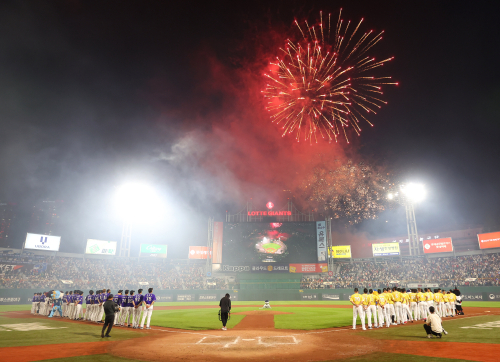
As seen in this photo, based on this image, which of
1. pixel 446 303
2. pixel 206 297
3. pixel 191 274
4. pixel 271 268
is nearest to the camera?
pixel 446 303

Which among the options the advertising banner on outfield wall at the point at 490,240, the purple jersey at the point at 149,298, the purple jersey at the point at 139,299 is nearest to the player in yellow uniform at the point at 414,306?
the purple jersey at the point at 149,298

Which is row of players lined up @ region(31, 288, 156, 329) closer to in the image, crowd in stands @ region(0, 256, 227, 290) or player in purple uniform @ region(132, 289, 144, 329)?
player in purple uniform @ region(132, 289, 144, 329)

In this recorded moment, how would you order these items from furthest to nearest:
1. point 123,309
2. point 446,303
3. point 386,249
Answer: point 386,249, point 446,303, point 123,309

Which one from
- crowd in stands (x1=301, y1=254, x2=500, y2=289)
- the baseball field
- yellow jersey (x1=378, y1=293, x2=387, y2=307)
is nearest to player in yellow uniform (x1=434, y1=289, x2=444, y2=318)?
the baseball field

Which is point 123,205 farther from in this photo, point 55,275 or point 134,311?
point 134,311

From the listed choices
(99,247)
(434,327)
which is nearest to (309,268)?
(99,247)

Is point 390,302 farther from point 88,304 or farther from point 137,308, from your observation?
point 88,304

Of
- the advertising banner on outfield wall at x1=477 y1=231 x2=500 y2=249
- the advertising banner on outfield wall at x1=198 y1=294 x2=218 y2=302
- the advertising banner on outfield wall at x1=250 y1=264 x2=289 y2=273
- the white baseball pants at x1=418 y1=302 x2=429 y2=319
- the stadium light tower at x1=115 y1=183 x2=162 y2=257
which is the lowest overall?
the advertising banner on outfield wall at x1=198 y1=294 x2=218 y2=302
